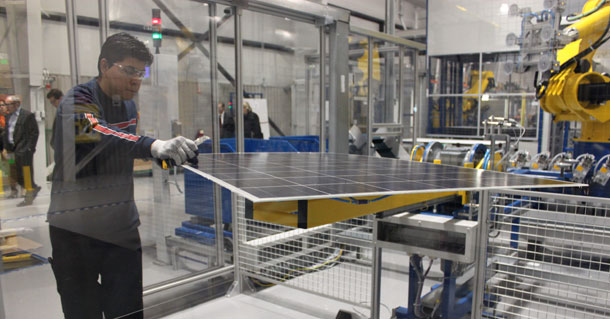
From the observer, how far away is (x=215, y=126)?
12.2 ft

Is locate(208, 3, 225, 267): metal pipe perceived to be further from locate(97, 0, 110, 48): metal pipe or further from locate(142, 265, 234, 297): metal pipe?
locate(97, 0, 110, 48): metal pipe

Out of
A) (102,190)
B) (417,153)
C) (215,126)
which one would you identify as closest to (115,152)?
(102,190)

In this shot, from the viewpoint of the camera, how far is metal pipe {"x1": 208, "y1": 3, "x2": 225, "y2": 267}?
3645 mm

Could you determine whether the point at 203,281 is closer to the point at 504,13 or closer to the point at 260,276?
the point at 260,276

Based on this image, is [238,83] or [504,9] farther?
[504,9]

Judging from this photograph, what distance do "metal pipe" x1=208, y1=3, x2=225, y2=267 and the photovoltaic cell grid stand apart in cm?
152

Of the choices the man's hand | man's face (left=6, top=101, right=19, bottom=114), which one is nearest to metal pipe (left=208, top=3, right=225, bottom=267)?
man's face (left=6, top=101, right=19, bottom=114)

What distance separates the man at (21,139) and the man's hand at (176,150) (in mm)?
1195

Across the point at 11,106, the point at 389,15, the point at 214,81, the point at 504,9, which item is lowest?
the point at 11,106

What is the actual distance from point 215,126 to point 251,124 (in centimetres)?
137

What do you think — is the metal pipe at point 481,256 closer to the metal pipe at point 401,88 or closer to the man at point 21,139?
the man at point 21,139

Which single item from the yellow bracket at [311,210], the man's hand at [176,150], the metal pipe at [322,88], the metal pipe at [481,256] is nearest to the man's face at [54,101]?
the man's hand at [176,150]

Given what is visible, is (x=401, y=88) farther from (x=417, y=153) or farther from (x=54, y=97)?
(x=54, y=97)

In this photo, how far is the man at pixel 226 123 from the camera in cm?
377
